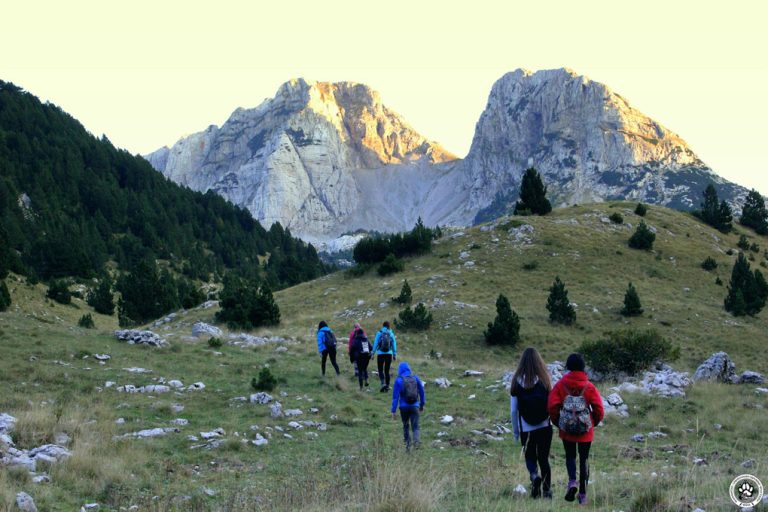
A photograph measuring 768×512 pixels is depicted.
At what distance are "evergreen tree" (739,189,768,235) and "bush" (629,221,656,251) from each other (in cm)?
2374

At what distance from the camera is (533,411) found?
8.31 m

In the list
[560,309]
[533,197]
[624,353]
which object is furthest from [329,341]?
[533,197]

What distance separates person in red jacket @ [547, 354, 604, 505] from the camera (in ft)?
25.1

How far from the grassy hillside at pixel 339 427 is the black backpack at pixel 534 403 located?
1.05 metres

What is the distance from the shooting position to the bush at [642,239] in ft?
160

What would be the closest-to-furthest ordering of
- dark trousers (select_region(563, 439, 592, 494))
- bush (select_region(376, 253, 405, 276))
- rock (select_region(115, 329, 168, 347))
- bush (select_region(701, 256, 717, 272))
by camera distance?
1. dark trousers (select_region(563, 439, 592, 494))
2. rock (select_region(115, 329, 168, 347))
3. bush (select_region(376, 253, 405, 276))
4. bush (select_region(701, 256, 717, 272))

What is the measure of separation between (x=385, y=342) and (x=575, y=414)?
10415mm

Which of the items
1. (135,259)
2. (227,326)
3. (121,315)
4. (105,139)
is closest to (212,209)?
(105,139)

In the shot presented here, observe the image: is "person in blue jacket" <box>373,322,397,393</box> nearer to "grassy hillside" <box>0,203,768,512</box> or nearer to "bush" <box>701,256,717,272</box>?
"grassy hillside" <box>0,203,768,512</box>

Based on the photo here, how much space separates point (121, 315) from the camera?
4491cm

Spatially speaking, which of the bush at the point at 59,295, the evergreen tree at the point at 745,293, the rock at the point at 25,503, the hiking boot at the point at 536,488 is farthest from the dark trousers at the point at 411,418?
the bush at the point at 59,295

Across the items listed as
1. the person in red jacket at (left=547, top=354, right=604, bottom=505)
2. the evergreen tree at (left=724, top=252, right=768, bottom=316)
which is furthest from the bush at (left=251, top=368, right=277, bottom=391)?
the evergreen tree at (left=724, top=252, right=768, bottom=316)

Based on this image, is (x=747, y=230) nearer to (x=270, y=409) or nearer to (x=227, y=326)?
(x=227, y=326)

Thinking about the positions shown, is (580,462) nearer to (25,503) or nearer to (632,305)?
(25,503)
